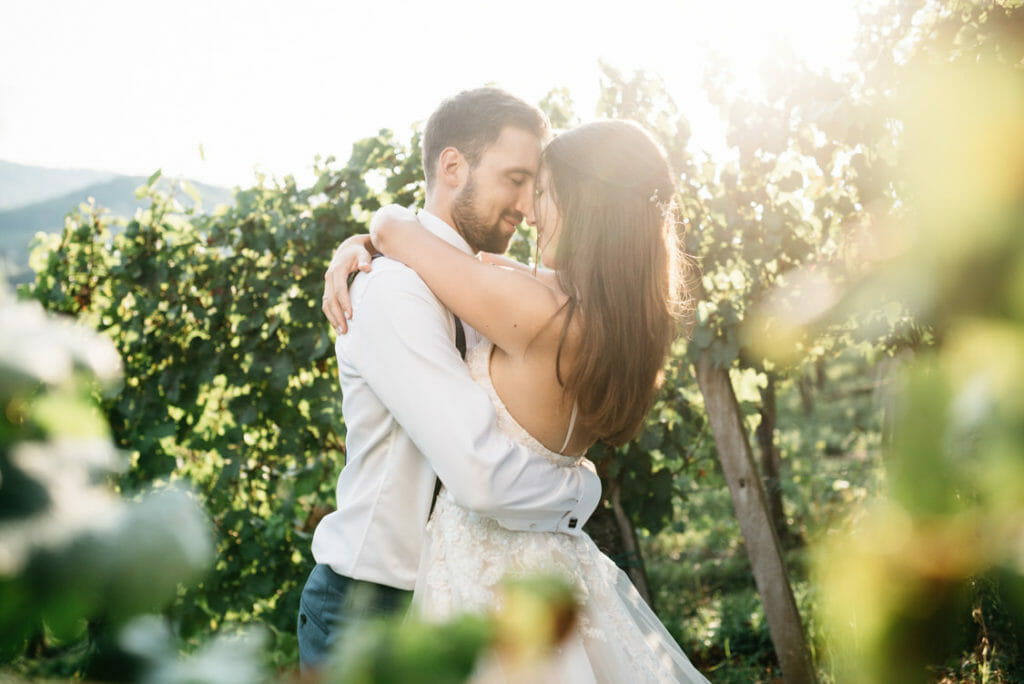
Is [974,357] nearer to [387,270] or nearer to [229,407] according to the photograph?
[387,270]

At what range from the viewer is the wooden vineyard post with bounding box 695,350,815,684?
3590mm

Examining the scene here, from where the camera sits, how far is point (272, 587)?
450 cm

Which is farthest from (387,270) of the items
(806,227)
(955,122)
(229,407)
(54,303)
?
(54,303)

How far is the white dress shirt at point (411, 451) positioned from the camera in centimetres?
171

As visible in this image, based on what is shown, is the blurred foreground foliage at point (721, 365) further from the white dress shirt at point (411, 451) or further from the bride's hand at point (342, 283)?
the bride's hand at point (342, 283)

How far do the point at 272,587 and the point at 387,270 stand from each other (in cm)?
302

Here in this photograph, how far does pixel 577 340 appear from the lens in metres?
1.97

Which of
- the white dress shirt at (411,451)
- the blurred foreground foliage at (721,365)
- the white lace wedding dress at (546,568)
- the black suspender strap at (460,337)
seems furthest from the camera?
the black suspender strap at (460,337)

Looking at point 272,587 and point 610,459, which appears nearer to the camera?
point 610,459

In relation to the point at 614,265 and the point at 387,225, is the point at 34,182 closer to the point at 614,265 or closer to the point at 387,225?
the point at 614,265

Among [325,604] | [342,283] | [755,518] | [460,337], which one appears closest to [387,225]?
[342,283]

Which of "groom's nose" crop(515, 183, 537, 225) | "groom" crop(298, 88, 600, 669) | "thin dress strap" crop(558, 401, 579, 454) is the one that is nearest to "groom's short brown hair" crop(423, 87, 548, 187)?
"groom" crop(298, 88, 600, 669)

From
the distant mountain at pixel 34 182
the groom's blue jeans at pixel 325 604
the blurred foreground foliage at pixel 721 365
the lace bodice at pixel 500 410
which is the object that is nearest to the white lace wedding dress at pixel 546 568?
the lace bodice at pixel 500 410

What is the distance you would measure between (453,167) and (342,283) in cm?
57
